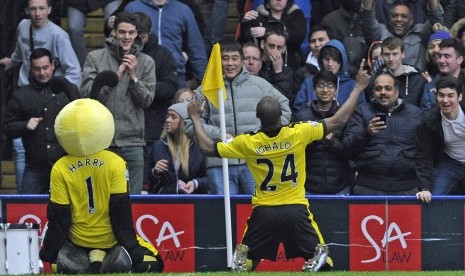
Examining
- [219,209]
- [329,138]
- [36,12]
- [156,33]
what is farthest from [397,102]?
[36,12]

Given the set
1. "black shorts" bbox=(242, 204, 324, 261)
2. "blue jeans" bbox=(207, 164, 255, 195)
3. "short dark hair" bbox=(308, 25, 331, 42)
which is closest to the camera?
"black shorts" bbox=(242, 204, 324, 261)

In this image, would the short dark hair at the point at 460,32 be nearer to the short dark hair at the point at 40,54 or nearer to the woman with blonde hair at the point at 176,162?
the woman with blonde hair at the point at 176,162

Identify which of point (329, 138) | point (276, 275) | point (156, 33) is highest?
point (156, 33)

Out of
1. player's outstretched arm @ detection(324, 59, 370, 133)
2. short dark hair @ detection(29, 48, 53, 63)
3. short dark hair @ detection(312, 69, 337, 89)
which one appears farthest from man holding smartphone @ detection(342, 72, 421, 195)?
short dark hair @ detection(29, 48, 53, 63)

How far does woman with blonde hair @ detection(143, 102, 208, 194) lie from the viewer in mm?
15875

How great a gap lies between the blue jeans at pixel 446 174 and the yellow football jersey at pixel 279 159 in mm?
2207

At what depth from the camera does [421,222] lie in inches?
574

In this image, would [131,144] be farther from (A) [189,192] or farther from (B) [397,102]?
(B) [397,102]

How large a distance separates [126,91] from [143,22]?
120 cm

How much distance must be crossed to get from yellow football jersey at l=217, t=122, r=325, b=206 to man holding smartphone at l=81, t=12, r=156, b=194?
2.50 metres

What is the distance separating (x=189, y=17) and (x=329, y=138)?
10.3 feet

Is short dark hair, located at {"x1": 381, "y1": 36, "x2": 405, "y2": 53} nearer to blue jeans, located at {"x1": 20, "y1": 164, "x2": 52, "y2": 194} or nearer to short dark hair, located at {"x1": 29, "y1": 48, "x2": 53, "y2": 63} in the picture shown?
short dark hair, located at {"x1": 29, "y1": 48, "x2": 53, "y2": 63}

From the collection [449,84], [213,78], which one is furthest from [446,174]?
[213,78]

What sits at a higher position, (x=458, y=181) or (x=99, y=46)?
(x=99, y=46)
